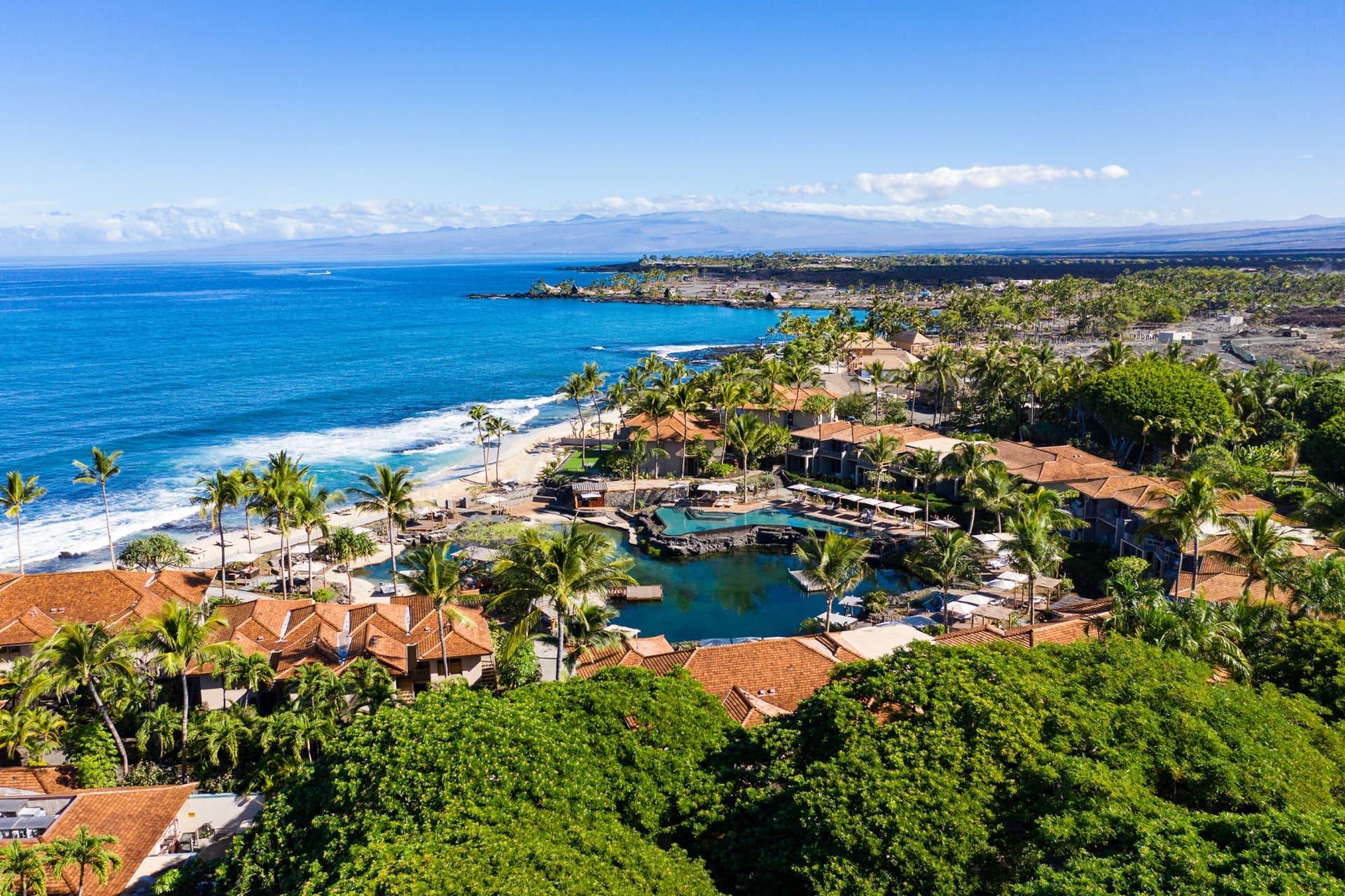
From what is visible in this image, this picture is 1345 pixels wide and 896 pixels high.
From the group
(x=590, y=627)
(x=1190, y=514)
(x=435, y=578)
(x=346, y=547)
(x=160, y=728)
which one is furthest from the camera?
(x=346, y=547)

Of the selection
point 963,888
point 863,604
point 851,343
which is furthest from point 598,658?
point 851,343

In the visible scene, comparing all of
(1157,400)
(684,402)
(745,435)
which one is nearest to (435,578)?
(745,435)

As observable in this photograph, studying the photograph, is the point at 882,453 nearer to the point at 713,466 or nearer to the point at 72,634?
the point at 713,466

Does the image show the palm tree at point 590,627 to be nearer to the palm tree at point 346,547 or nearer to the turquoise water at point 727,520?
the palm tree at point 346,547

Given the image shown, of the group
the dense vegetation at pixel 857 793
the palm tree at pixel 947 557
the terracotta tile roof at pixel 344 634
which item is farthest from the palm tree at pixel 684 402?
the dense vegetation at pixel 857 793

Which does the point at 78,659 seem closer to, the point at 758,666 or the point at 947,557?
the point at 758,666

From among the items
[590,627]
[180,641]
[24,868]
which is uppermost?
[180,641]
